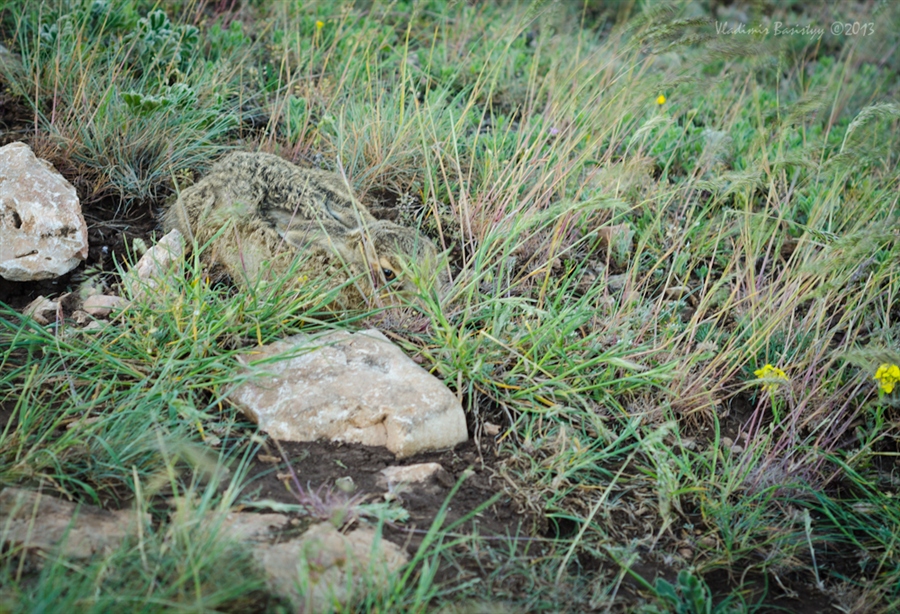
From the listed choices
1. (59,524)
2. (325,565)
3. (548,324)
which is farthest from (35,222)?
(548,324)

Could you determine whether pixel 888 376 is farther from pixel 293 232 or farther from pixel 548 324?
pixel 293 232

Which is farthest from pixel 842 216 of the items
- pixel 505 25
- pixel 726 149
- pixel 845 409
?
pixel 505 25

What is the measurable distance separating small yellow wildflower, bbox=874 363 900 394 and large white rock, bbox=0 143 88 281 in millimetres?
4477

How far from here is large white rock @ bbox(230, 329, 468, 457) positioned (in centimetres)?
384

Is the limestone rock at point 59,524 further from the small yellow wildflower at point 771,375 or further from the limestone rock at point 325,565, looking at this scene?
the small yellow wildflower at point 771,375

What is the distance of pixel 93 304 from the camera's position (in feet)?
14.0

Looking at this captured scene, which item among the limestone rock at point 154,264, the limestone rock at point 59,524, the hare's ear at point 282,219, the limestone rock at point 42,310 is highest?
the hare's ear at point 282,219

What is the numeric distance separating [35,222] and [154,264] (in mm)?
751

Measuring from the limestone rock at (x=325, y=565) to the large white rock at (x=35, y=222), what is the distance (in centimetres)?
239

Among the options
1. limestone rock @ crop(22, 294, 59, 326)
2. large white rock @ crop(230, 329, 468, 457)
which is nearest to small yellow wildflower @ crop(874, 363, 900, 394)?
large white rock @ crop(230, 329, 468, 457)

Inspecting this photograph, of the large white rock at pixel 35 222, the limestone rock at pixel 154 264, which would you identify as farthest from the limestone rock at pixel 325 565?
the large white rock at pixel 35 222

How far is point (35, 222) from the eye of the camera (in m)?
4.46

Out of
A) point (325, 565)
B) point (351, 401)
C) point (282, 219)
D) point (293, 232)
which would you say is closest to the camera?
point (325, 565)

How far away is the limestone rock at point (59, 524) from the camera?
9.62 ft
